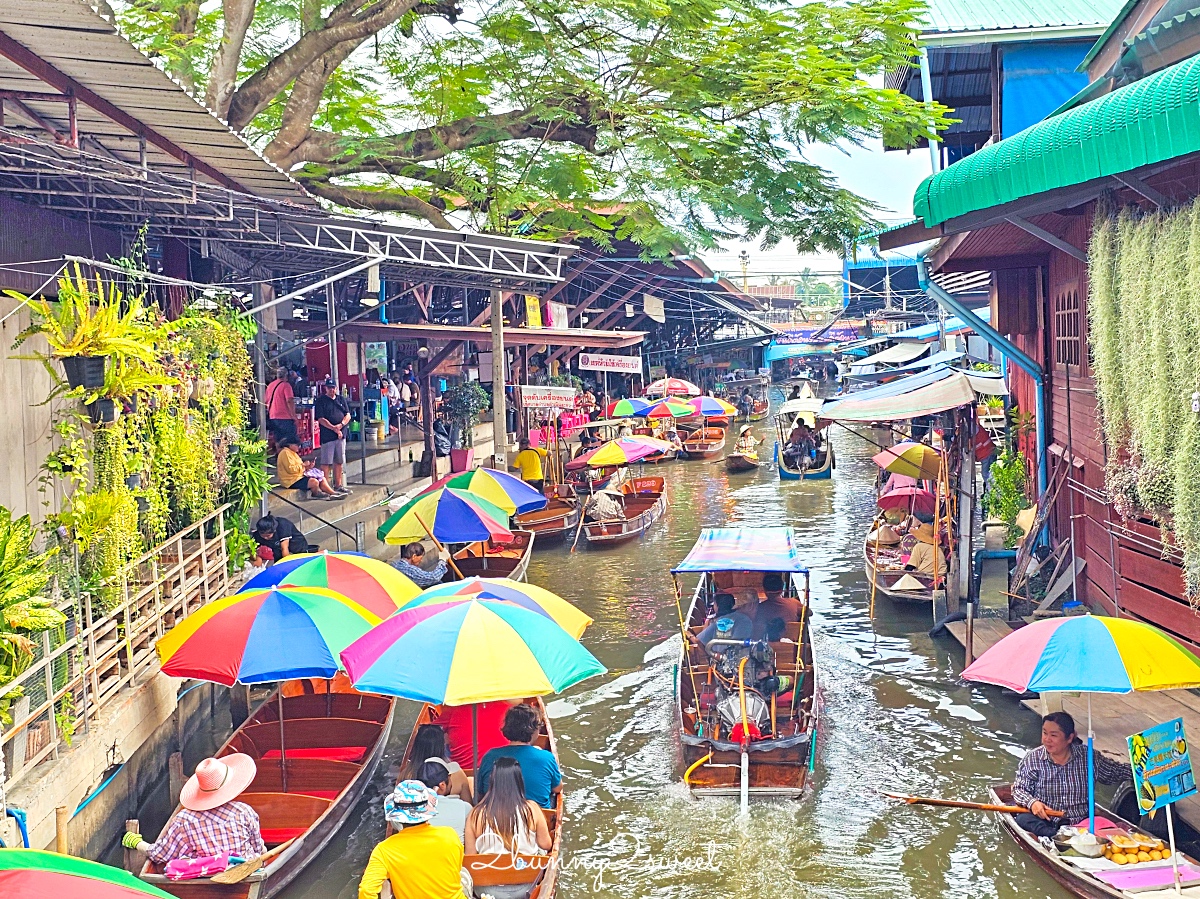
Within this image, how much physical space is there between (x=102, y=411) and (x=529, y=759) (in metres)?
4.27

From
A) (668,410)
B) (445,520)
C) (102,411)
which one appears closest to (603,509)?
(445,520)

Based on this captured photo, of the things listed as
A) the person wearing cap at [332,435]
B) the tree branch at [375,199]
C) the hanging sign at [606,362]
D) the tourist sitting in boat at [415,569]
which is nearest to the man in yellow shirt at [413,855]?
the tourist sitting in boat at [415,569]

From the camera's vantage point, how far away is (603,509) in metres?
21.8

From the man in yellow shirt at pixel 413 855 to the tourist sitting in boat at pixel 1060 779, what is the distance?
13.7 ft

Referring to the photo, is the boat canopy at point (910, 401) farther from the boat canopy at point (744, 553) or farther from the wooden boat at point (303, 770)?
the wooden boat at point (303, 770)

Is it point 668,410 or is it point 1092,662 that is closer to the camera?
point 1092,662

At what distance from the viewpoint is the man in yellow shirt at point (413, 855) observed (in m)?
5.63

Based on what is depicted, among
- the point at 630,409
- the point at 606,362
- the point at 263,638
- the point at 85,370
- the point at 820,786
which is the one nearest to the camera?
the point at 263,638

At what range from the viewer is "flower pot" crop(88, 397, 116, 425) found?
858cm

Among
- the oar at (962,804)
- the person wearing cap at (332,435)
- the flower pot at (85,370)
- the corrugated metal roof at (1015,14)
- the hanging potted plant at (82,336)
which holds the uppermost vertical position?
the corrugated metal roof at (1015,14)

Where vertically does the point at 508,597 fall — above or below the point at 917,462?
below

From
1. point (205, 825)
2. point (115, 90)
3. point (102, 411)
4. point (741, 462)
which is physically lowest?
point (205, 825)

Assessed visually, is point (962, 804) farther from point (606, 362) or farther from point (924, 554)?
point (606, 362)

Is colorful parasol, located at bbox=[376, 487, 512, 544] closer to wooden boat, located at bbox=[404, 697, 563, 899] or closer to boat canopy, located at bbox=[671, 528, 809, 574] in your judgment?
boat canopy, located at bbox=[671, 528, 809, 574]
